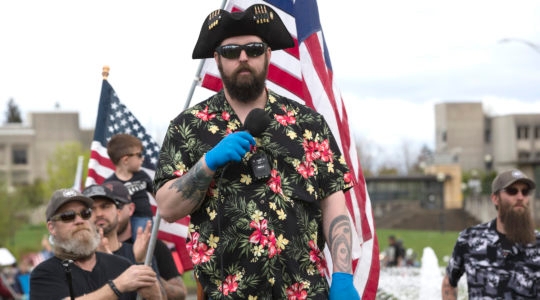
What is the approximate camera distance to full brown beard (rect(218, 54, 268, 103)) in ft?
13.0

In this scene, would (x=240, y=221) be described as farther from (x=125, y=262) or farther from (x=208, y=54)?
(x=125, y=262)

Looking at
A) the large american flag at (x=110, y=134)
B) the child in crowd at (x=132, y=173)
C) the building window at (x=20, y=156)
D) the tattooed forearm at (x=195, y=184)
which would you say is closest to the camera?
the tattooed forearm at (x=195, y=184)

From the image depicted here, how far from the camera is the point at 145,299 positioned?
18.7 feet

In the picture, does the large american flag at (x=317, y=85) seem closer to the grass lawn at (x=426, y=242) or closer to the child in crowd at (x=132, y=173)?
the child in crowd at (x=132, y=173)

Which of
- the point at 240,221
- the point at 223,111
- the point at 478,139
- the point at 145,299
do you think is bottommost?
the point at 478,139

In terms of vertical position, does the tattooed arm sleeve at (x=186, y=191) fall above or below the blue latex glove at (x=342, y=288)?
above

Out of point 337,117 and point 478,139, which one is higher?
point 337,117

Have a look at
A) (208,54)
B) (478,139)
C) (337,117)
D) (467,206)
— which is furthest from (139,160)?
(478,139)

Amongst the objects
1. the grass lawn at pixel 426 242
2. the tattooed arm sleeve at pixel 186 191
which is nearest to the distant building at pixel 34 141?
the grass lawn at pixel 426 242

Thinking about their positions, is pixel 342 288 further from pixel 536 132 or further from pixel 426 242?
pixel 536 132

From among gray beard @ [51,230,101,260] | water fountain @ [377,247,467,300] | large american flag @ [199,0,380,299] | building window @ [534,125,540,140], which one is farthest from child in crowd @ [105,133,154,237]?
building window @ [534,125,540,140]

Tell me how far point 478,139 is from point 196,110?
159 metres

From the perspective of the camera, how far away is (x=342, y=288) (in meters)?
3.81

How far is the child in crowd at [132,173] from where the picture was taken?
26.6ft
